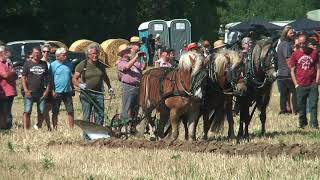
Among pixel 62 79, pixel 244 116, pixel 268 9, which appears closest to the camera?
pixel 244 116

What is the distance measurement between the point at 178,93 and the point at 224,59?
3.18 feet

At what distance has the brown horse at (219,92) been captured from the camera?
1297cm

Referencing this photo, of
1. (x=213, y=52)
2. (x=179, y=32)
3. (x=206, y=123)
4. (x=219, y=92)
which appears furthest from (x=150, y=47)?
(x=219, y=92)

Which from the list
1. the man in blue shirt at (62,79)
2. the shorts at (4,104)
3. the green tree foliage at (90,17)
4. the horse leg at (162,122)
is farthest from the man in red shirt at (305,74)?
the green tree foliage at (90,17)

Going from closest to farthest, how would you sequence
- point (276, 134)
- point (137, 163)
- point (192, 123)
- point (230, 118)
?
1. point (137, 163)
2. point (192, 123)
3. point (230, 118)
4. point (276, 134)

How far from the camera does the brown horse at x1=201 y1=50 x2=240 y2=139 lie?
1297cm

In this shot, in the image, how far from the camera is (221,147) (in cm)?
1152

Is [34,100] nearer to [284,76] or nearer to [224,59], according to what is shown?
[224,59]

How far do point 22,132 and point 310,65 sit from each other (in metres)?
5.48

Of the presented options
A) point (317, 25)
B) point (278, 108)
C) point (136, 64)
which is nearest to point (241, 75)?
point (136, 64)

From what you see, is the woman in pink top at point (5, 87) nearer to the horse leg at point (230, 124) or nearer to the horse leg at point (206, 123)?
the horse leg at point (206, 123)

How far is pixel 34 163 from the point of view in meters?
10.8

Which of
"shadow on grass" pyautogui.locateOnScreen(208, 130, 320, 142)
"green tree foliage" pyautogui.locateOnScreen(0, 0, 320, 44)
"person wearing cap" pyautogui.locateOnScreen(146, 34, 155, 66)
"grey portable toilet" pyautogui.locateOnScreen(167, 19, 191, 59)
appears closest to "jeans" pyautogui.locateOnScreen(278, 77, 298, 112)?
"shadow on grass" pyautogui.locateOnScreen(208, 130, 320, 142)

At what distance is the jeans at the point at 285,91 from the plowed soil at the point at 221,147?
6.83 metres
